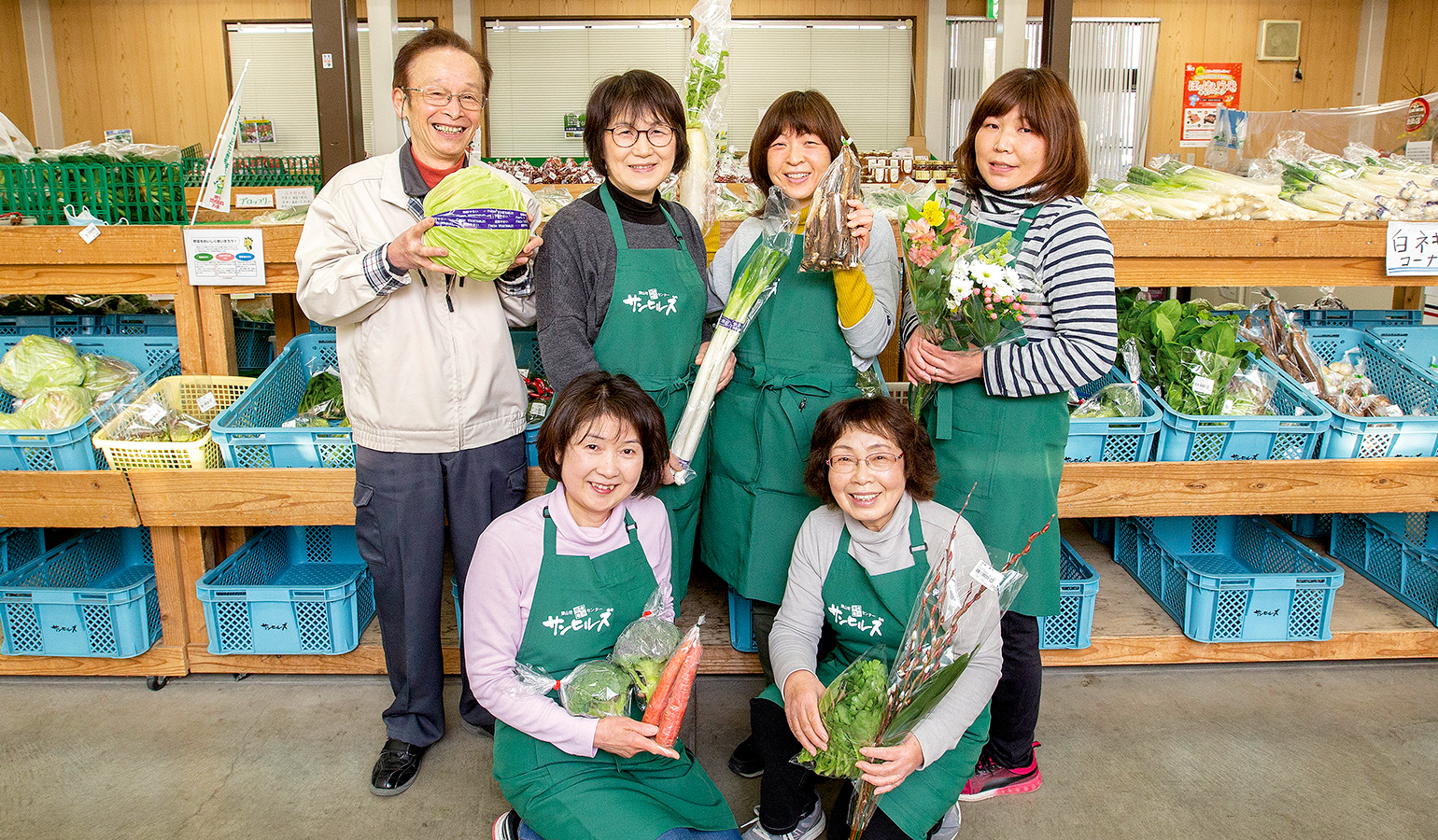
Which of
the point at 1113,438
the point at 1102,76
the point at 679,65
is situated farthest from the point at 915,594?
the point at 1102,76

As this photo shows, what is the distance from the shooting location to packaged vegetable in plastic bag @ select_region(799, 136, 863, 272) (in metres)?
1.98

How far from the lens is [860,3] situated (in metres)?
9.41

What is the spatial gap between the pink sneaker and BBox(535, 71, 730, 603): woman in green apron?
93 cm

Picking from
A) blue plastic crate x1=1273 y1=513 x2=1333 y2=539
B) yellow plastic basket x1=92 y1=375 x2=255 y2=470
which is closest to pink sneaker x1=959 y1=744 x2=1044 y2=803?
blue plastic crate x1=1273 y1=513 x2=1333 y2=539

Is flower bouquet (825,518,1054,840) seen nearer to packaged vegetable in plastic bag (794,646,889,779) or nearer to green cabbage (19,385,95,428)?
packaged vegetable in plastic bag (794,646,889,779)

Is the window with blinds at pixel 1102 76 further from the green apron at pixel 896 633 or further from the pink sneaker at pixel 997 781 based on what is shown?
the green apron at pixel 896 633

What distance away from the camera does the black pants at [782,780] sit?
2016mm

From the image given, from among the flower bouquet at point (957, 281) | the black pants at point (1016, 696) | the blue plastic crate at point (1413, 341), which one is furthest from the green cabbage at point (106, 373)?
the blue plastic crate at point (1413, 341)

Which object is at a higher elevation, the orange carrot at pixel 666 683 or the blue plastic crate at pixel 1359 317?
the blue plastic crate at pixel 1359 317

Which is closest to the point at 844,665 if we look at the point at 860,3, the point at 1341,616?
the point at 1341,616

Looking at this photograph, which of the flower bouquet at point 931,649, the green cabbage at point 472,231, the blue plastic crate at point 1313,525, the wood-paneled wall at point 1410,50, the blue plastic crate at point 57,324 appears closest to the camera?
the flower bouquet at point 931,649

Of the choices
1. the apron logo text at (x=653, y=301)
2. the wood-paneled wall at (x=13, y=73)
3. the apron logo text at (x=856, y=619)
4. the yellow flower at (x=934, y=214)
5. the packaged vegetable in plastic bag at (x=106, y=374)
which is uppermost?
the wood-paneled wall at (x=13, y=73)

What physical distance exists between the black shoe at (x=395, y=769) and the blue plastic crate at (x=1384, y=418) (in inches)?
105

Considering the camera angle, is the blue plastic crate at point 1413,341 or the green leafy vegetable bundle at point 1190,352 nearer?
the green leafy vegetable bundle at point 1190,352
